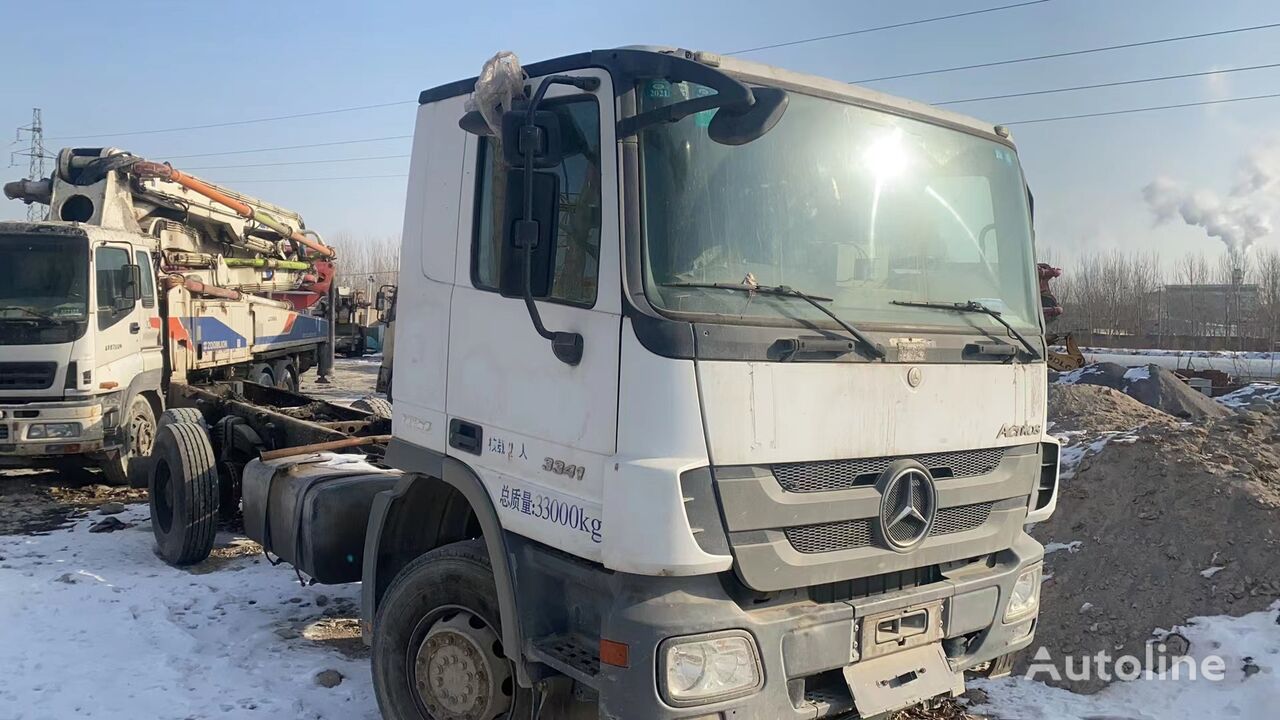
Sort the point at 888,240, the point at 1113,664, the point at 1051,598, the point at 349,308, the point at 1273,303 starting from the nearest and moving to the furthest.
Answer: the point at 888,240 → the point at 1113,664 → the point at 1051,598 → the point at 349,308 → the point at 1273,303

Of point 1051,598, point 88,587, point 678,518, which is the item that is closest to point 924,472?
point 678,518

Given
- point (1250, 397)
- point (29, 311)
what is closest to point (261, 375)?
point (29, 311)

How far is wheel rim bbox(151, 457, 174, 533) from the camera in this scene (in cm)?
696

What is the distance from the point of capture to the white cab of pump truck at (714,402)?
2.74 meters

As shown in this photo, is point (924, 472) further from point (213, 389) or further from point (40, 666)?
point (213, 389)

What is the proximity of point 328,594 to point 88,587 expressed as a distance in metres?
1.59

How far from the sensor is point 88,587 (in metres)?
5.95

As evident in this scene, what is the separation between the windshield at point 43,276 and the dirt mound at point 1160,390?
1442 centimetres

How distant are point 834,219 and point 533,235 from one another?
3.64ft

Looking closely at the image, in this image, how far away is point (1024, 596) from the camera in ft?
12.0

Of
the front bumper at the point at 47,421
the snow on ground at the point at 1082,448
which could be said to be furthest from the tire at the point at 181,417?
the snow on ground at the point at 1082,448

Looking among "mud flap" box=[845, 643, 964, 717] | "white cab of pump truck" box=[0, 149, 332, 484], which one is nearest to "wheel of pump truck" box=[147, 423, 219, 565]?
"white cab of pump truck" box=[0, 149, 332, 484]

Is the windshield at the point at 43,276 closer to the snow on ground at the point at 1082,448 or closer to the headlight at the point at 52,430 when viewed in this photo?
the headlight at the point at 52,430

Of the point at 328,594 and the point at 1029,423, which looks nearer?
the point at 1029,423
